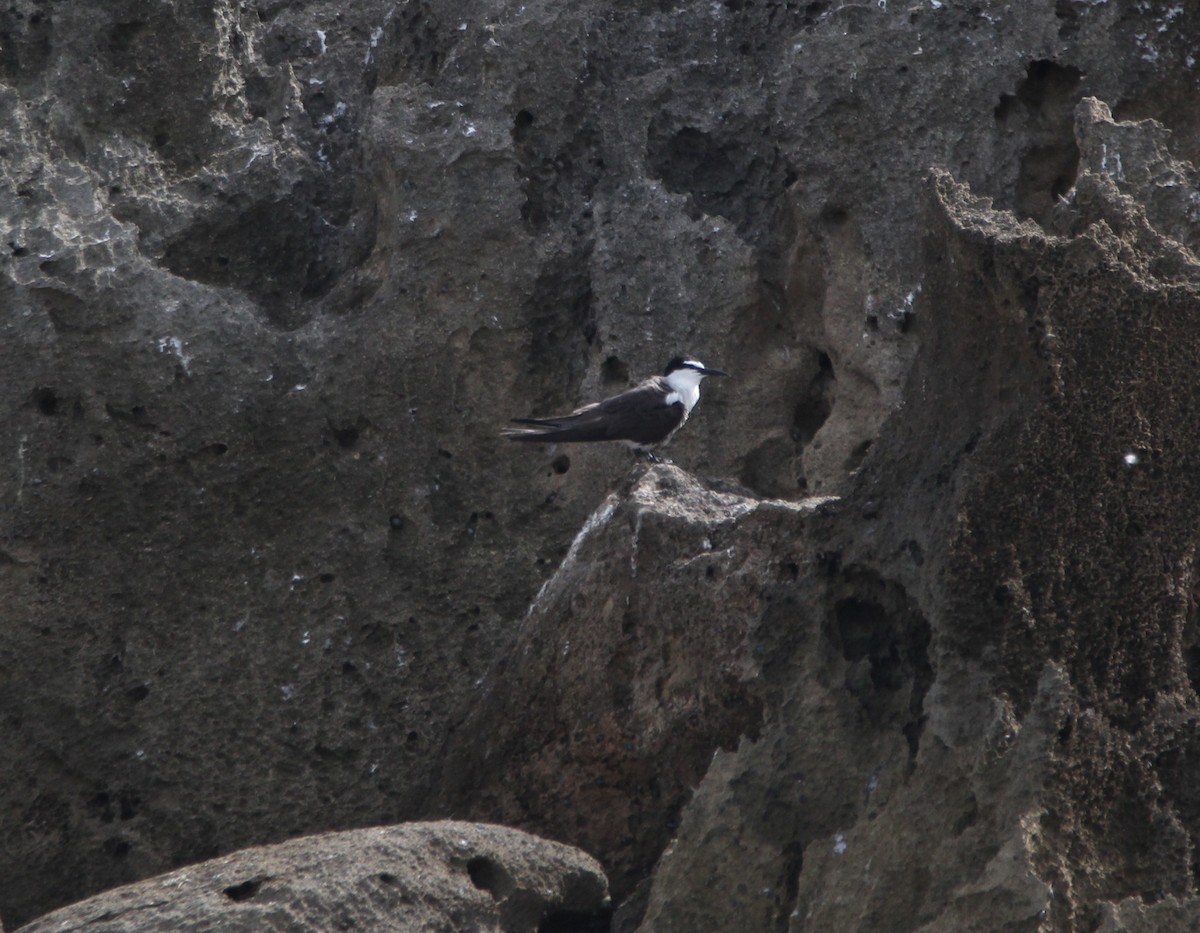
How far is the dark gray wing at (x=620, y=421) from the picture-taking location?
7191 millimetres

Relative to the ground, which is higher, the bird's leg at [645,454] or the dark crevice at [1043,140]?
the dark crevice at [1043,140]

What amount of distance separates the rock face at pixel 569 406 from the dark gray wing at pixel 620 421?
293 millimetres

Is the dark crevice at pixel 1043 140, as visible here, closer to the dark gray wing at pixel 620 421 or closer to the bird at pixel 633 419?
the bird at pixel 633 419

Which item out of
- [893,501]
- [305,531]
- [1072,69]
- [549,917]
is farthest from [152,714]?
[1072,69]

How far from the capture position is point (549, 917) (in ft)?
16.1

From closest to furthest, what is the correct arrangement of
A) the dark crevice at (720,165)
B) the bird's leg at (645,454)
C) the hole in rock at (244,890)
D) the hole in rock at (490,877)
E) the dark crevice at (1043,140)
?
the hole in rock at (244,890)
the hole in rock at (490,877)
the bird's leg at (645,454)
the dark crevice at (1043,140)
the dark crevice at (720,165)

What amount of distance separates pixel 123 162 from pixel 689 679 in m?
3.90

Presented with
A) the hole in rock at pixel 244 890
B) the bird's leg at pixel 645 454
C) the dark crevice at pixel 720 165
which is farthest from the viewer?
the dark crevice at pixel 720 165

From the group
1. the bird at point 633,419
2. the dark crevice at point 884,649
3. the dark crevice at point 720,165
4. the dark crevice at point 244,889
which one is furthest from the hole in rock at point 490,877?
the dark crevice at point 720,165

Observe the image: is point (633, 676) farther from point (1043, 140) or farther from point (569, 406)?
point (1043, 140)

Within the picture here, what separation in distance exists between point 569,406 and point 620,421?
513 millimetres

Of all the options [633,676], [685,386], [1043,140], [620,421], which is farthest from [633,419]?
[1043,140]

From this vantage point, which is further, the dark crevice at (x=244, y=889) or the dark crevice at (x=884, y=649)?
the dark crevice at (x=884, y=649)

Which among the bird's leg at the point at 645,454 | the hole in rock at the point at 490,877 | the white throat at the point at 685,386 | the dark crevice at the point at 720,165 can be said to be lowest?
→ the hole in rock at the point at 490,877
